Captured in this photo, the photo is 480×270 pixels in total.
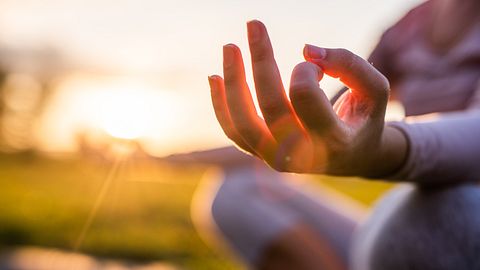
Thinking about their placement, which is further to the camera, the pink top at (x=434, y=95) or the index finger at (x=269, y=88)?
the pink top at (x=434, y=95)

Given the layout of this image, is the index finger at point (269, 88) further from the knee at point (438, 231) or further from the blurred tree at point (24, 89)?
the blurred tree at point (24, 89)

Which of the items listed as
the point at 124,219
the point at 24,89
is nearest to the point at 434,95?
the point at 124,219

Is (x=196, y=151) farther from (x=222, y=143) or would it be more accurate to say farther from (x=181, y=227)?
(x=181, y=227)

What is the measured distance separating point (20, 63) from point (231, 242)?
1519 centimetres

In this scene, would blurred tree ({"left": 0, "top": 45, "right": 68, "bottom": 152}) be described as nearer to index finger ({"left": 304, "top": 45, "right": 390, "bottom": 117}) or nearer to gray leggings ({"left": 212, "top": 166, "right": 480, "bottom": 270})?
gray leggings ({"left": 212, "top": 166, "right": 480, "bottom": 270})

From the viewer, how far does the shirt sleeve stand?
2.59 ft

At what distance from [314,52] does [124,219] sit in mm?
4315

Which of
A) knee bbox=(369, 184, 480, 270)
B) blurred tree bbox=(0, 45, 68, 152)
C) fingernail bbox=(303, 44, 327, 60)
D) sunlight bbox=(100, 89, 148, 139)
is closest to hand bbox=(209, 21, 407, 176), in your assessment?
fingernail bbox=(303, 44, 327, 60)

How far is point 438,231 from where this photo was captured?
0.96m

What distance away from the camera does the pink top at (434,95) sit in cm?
82

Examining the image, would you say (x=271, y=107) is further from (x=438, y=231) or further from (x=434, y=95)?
(x=434, y=95)

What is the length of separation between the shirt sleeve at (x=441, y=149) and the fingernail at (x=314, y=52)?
0.58ft

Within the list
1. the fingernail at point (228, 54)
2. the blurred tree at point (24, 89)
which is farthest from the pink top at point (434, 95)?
the blurred tree at point (24, 89)

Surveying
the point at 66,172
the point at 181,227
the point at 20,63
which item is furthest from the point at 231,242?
the point at 20,63
